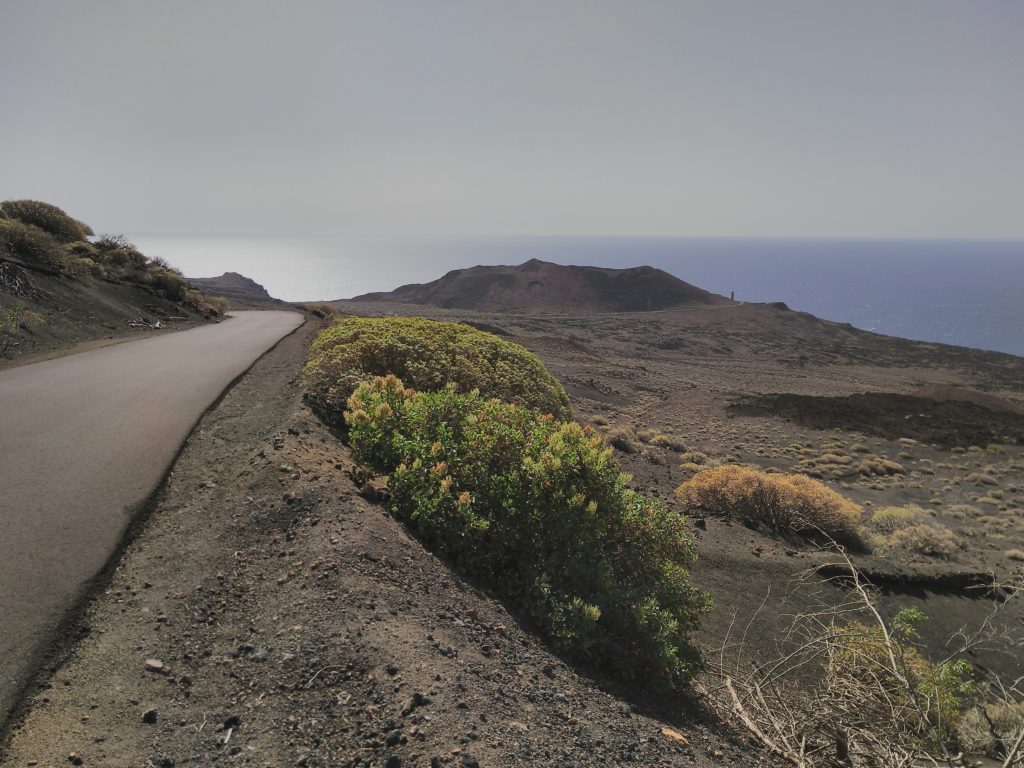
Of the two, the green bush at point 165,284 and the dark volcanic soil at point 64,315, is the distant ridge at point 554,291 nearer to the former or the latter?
the green bush at point 165,284

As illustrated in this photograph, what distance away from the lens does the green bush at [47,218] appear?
17.2 metres

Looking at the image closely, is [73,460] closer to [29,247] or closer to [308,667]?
[308,667]

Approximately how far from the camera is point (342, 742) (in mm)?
2625

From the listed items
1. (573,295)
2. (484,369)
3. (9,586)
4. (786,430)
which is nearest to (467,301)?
(573,295)

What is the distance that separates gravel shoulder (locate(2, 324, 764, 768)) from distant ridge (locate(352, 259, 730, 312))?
6371 cm

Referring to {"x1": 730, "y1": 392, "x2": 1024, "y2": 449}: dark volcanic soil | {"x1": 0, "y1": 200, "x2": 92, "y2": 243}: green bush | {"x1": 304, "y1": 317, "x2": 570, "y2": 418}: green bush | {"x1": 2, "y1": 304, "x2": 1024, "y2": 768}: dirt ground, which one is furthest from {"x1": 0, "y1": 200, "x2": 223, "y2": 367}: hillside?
{"x1": 730, "y1": 392, "x2": 1024, "y2": 449}: dark volcanic soil

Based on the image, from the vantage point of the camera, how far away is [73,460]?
5.60 meters

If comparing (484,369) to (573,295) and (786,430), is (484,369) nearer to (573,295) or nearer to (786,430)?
(786,430)

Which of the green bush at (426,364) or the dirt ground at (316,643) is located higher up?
the green bush at (426,364)

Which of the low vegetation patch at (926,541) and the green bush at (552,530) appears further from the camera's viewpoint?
the low vegetation patch at (926,541)

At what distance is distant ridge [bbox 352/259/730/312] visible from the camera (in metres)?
70.4

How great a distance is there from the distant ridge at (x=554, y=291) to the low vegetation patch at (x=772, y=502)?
57084 mm

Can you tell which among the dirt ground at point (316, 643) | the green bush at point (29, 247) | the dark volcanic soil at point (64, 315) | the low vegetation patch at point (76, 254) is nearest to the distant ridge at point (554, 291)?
the low vegetation patch at point (76, 254)

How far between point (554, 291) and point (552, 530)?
69.8 meters
